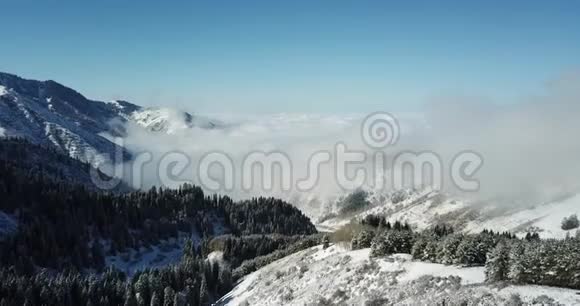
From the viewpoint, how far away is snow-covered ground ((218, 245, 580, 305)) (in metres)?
48.4

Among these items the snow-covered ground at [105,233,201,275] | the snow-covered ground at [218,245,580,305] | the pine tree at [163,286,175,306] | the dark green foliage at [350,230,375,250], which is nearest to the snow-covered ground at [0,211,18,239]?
the snow-covered ground at [105,233,201,275]

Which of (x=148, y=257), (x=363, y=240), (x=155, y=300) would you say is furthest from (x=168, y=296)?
(x=148, y=257)

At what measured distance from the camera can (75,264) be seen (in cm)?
15912

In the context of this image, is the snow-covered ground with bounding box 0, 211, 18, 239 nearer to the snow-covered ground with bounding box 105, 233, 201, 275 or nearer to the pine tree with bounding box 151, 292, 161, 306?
the snow-covered ground with bounding box 105, 233, 201, 275

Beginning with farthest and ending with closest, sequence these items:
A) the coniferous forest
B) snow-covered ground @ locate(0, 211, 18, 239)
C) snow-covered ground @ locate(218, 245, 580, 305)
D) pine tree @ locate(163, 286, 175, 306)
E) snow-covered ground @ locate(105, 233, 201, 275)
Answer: snow-covered ground @ locate(105, 233, 201, 275)
snow-covered ground @ locate(0, 211, 18, 239)
the coniferous forest
pine tree @ locate(163, 286, 175, 306)
snow-covered ground @ locate(218, 245, 580, 305)

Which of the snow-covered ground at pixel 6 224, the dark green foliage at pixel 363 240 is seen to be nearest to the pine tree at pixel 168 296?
the dark green foliage at pixel 363 240

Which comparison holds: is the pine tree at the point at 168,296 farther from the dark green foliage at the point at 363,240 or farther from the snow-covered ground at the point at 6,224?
the snow-covered ground at the point at 6,224

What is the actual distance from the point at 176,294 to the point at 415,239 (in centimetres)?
5148

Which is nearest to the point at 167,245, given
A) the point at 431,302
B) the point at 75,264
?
the point at 75,264

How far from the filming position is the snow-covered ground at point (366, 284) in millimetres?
48375

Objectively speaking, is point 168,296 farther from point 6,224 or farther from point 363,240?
Result: point 6,224

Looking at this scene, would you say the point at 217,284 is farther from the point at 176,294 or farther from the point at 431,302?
the point at 431,302

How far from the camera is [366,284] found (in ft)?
207

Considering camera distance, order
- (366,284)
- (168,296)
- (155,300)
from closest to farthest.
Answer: (366,284) → (155,300) → (168,296)
